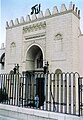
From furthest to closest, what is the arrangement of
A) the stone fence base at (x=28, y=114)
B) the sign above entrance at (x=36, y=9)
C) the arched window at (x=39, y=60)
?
1. the arched window at (x=39, y=60)
2. the sign above entrance at (x=36, y=9)
3. the stone fence base at (x=28, y=114)

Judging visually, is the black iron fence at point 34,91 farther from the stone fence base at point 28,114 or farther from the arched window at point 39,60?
the arched window at point 39,60

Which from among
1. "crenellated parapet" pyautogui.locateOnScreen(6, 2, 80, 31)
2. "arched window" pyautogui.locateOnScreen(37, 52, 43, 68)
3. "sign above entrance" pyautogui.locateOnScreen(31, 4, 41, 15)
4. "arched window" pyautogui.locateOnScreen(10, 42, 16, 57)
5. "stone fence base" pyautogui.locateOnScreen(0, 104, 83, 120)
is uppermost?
"sign above entrance" pyautogui.locateOnScreen(31, 4, 41, 15)

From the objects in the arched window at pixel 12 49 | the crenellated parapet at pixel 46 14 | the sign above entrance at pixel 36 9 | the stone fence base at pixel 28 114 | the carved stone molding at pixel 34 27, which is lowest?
the stone fence base at pixel 28 114

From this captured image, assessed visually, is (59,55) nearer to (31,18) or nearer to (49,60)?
(49,60)

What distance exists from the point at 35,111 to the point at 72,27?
27.1ft

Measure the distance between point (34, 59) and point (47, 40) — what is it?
294cm

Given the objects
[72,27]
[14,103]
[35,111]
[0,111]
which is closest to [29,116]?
[35,111]

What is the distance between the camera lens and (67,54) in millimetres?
12031

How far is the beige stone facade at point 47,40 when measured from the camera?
12125 mm

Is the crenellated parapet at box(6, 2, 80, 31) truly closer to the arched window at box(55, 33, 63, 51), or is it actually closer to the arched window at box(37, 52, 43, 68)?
the arched window at box(55, 33, 63, 51)

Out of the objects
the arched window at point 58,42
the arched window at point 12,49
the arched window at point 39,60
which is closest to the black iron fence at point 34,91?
the arched window at point 58,42

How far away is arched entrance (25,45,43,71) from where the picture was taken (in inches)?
591

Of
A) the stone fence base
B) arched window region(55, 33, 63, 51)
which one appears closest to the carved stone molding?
arched window region(55, 33, 63, 51)

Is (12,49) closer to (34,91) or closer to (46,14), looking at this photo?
(46,14)
